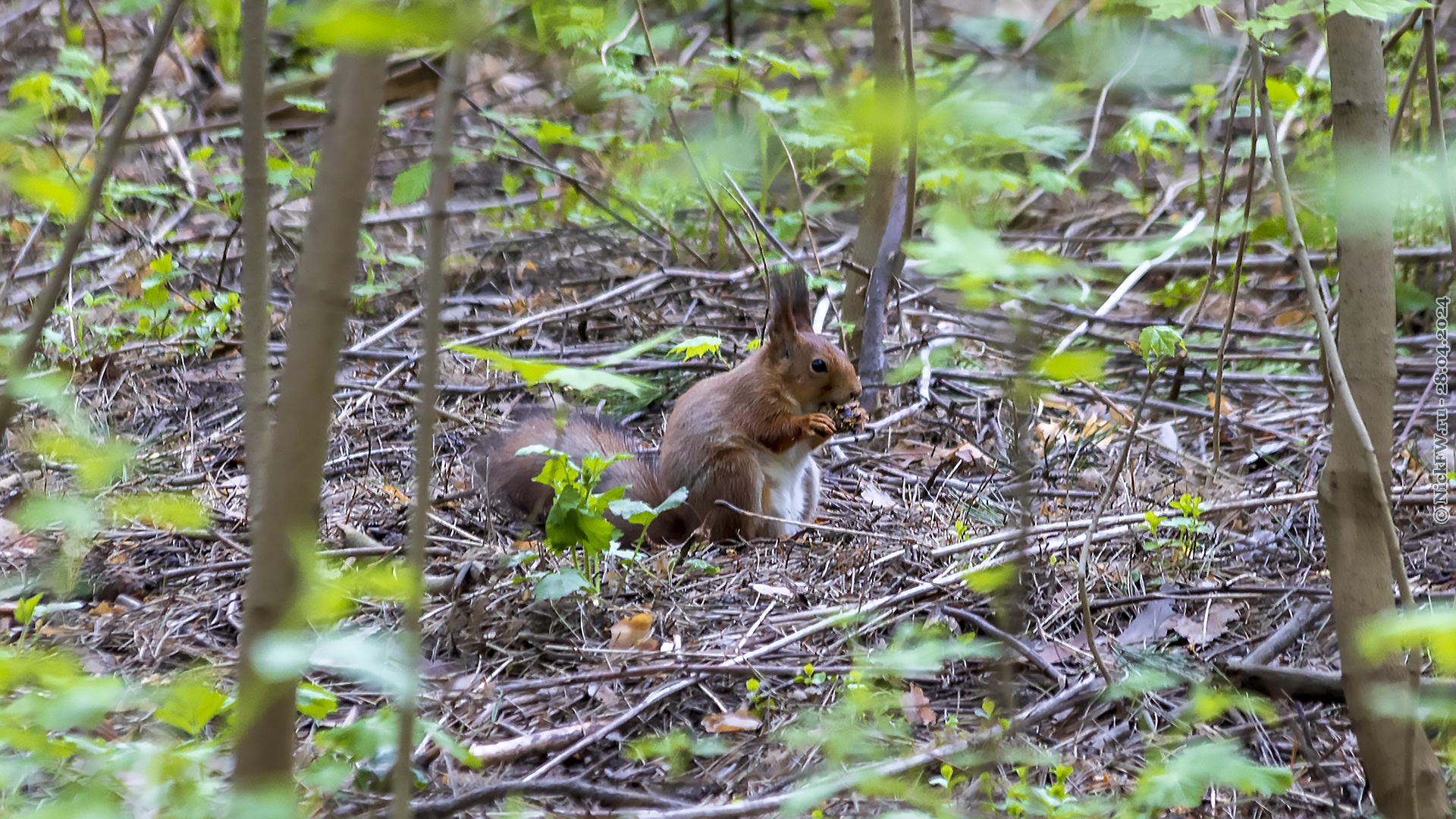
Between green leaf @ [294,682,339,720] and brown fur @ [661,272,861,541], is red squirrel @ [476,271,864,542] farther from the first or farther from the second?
green leaf @ [294,682,339,720]

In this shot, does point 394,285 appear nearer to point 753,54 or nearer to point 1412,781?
point 753,54

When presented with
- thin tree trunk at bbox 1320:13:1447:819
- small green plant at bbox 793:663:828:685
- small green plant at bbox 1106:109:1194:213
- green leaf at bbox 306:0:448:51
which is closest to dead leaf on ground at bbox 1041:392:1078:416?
small green plant at bbox 1106:109:1194:213

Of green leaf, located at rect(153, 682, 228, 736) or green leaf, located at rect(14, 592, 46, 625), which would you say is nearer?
green leaf, located at rect(153, 682, 228, 736)

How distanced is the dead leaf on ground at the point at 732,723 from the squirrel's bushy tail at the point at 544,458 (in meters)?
0.90

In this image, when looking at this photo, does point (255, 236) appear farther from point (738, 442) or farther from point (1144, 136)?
point (1144, 136)

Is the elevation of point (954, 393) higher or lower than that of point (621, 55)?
lower

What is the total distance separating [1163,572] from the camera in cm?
241

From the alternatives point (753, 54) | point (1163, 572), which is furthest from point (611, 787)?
point (753, 54)

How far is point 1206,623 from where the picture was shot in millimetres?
2178

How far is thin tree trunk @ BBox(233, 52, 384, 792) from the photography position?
0.93 m

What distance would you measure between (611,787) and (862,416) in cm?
182

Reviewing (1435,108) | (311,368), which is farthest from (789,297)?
(311,368)

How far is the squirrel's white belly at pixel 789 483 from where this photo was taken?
127 inches

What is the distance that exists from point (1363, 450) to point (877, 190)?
98.8 inches
